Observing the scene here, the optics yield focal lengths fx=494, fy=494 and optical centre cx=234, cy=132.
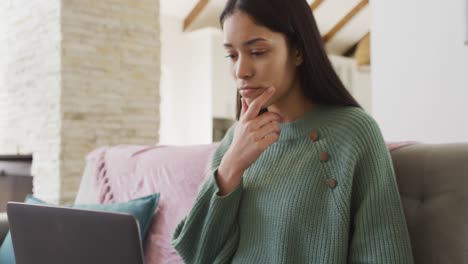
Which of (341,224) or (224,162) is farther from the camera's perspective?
(224,162)

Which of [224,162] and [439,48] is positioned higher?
[439,48]

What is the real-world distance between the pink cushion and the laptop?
2.15ft

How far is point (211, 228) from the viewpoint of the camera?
1066 millimetres

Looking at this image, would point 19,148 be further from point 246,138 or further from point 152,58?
point 246,138

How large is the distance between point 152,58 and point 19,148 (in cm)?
113

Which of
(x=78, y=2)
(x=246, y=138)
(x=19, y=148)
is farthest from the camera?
(x=19, y=148)

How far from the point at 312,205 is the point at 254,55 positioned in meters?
0.32

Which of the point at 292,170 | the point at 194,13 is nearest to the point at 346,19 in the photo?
the point at 194,13

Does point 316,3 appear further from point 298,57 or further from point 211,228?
point 211,228

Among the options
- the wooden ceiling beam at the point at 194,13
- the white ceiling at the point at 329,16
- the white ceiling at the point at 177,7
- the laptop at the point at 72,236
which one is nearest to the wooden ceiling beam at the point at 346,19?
the white ceiling at the point at 329,16

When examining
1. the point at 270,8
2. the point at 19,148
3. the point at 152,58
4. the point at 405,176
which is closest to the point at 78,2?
the point at 152,58

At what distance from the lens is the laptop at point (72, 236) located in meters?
0.70

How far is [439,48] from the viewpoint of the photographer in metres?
1.72

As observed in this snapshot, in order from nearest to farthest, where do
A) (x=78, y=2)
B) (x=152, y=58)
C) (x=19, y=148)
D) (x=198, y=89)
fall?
1. (x=78, y=2)
2. (x=19, y=148)
3. (x=152, y=58)
4. (x=198, y=89)
